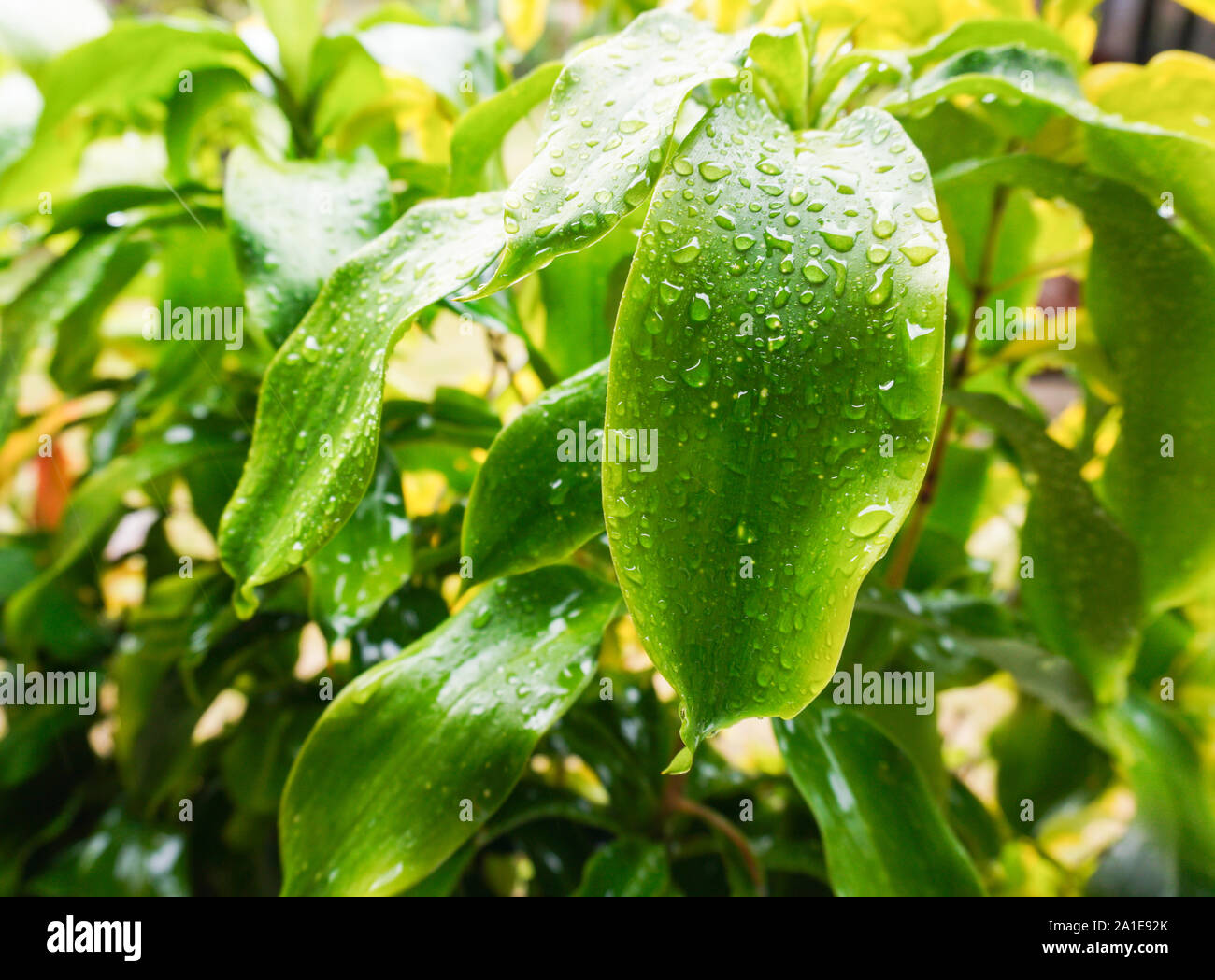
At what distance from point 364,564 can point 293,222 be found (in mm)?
195

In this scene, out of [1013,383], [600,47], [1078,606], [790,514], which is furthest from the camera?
[1013,383]

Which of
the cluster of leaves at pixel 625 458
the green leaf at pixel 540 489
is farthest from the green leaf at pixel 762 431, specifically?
the green leaf at pixel 540 489

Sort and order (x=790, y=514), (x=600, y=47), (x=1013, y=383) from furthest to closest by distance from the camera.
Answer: (x=1013, y=383), (x=600, y=47), (x=790, y=514)

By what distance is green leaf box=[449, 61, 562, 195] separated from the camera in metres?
0.43

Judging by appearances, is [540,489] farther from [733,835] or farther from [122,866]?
[122,866]

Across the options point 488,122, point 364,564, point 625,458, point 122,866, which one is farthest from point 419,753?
point 122,866

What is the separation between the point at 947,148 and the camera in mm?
543

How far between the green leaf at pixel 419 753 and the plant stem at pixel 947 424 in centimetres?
26

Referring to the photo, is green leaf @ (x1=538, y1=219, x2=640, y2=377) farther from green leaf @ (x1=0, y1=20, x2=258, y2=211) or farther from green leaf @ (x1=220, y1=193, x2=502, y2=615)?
green leaf @ (x1=0, y1=20, x2=258, y2=211)

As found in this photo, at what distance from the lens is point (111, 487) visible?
543 mm

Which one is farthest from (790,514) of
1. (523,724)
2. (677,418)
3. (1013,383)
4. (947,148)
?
(1013,383)

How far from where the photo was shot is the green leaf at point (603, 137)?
280 millimetres
